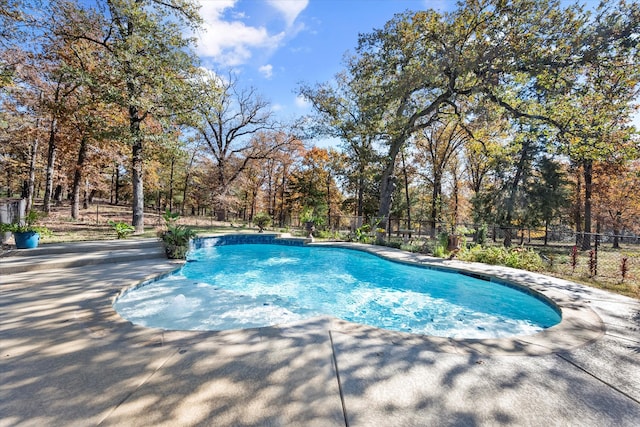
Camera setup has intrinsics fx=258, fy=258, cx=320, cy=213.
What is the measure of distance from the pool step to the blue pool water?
135 centimetres

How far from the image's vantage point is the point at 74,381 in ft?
5.81

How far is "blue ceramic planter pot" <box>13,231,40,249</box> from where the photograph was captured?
6082 millimetres

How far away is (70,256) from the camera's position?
5895 millimetres

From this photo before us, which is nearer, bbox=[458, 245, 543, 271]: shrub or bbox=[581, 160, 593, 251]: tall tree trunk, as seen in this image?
bbox=[458, 245, 543, 271]: shrub

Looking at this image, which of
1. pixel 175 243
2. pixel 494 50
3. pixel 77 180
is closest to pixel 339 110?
pixel 494 50

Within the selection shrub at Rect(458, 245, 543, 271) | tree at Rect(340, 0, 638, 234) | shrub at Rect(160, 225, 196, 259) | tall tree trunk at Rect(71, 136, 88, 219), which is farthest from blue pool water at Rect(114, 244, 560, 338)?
tall tree trunk at Rect(71, 136, 88, 219)

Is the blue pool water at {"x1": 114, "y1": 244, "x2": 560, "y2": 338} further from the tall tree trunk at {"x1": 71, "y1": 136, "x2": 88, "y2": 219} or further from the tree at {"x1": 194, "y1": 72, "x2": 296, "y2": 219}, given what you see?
the tree at {"x1": 194, "y1": 72, "x2": 296, "y2": 219}

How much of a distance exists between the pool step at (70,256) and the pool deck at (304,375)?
8.92 feet

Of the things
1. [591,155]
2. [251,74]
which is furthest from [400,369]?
[251,74]

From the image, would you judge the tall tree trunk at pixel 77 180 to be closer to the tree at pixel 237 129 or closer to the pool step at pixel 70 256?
the tree at pixel 237 129

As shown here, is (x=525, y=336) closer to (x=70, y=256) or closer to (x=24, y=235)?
(x=70, y=256)

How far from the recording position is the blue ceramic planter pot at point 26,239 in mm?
6082

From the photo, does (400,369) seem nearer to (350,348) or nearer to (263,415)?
(350,348)

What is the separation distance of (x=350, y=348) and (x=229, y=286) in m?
4.31
